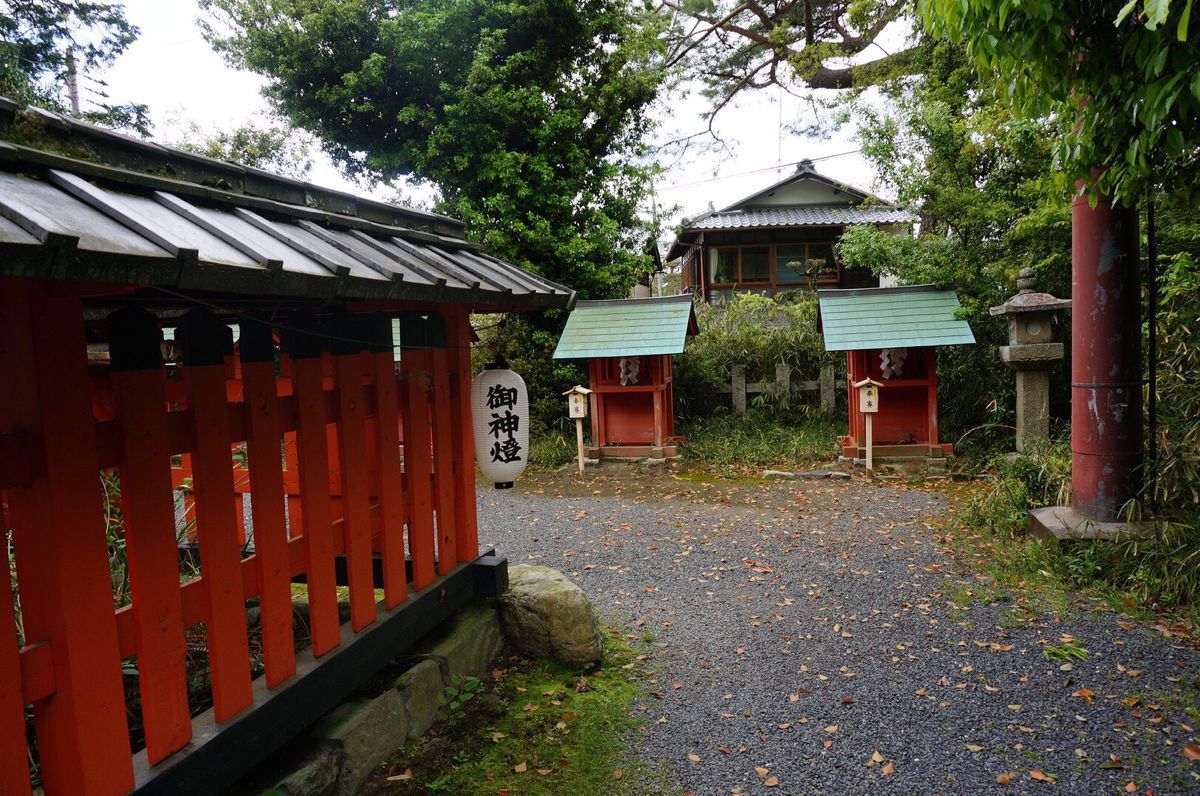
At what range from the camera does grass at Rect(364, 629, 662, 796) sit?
10.7 ft

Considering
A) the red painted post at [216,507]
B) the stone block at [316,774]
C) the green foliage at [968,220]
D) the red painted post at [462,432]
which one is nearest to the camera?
the red painted post at [216,507]

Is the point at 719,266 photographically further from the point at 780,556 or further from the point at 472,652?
the point at 472,652

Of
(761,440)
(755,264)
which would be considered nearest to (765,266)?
(755,264)

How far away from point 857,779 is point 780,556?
3.41 metres

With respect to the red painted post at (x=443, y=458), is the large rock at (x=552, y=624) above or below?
below

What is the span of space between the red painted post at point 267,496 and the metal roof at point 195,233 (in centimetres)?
52

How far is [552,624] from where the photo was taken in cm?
446

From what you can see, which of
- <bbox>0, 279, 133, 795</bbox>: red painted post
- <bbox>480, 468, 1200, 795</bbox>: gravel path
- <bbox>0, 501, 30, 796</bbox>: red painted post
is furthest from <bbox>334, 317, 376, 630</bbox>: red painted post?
<bbox>480, 468, 1200, 795</bbox>: gravel path

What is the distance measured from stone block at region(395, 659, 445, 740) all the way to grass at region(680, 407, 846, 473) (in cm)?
730

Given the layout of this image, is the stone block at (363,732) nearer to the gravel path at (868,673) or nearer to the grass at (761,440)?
the gravel path at (868,673)

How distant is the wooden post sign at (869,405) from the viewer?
9.45 m

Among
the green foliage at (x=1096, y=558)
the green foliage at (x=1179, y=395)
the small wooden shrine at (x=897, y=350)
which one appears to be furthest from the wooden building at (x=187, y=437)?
the small wooden shrine at (x=897, y=350)

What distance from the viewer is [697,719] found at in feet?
12.7

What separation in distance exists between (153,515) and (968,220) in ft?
33.8
